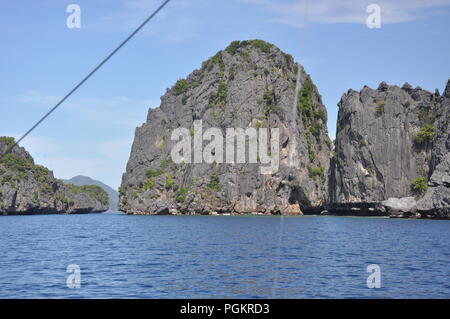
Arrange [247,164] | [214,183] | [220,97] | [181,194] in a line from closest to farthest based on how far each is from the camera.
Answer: [247,164], [214,183], [181,194], [220,97]

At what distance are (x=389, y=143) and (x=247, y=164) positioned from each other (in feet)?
147

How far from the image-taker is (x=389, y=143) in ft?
452

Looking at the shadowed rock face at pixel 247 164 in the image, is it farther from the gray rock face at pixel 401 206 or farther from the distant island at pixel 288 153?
the gray rock face at pixel 401 206

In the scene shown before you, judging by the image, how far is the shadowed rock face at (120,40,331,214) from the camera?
160 metres

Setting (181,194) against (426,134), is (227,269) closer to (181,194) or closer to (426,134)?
(426,134)

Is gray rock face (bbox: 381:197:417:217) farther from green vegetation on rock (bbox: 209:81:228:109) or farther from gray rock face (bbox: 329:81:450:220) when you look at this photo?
green vegetation on rock (bbox: 209:81:228:109)

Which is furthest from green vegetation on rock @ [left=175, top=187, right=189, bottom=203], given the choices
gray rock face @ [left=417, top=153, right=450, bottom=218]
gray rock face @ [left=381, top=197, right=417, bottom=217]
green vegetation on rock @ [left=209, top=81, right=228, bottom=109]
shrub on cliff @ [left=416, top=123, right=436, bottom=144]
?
gray rock face @ [left=417, top=153, right=450, bottom=218]

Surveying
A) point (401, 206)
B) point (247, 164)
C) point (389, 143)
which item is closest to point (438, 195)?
point (401, 206)

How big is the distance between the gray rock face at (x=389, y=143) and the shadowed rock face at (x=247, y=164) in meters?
15.5

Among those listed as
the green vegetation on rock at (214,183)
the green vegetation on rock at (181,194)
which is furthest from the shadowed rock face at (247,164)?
the green vegetation on rock at (181,194)

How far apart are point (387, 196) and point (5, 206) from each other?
138083 mm

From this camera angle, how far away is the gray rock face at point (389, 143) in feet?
435
